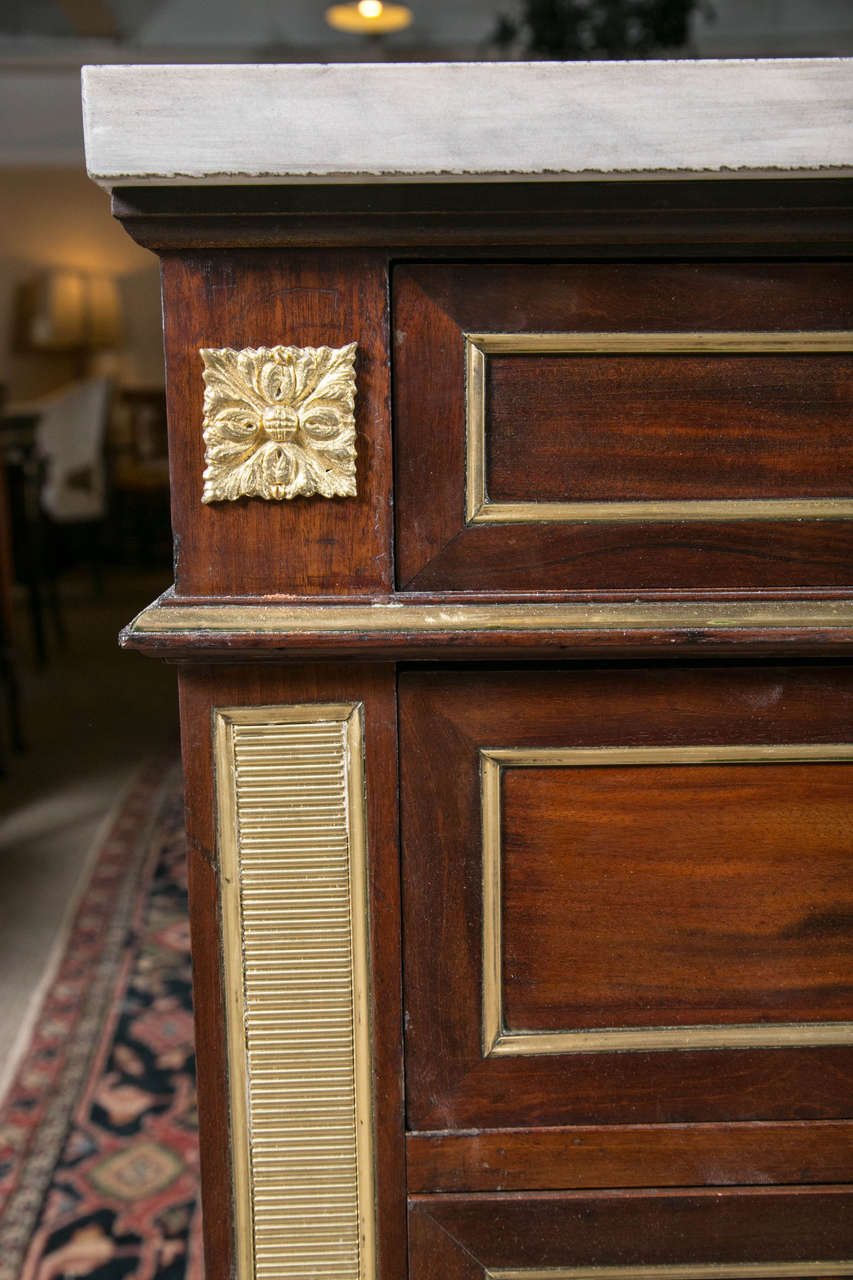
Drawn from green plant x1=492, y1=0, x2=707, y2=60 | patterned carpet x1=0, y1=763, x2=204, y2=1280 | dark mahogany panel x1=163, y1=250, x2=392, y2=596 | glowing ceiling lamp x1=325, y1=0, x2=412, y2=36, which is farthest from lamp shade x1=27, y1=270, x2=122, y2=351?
dark mahogany panel x1=163, y1=250, x2=392, y2=596

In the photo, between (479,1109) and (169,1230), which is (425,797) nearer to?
(479,1109)

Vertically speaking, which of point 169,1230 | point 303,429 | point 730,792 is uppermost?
point 303,429

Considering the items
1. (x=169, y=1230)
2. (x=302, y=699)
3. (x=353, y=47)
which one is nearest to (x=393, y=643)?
(x=302, y=699)

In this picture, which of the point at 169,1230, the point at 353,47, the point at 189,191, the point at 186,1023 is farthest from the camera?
the point at 353,47

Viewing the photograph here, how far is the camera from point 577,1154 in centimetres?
43

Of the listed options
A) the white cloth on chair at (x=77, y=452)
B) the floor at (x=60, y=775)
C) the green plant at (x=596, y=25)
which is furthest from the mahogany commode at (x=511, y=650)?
the white cloth on chair at (x=77, y=452)

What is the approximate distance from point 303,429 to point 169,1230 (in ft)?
1.97

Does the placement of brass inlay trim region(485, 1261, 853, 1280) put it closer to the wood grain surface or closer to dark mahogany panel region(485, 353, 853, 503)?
the wood grain surface

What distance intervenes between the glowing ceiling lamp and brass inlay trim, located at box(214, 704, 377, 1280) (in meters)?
3.26

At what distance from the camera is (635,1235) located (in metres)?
0.44

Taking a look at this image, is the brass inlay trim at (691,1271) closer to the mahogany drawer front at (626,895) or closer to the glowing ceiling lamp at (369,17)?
the mahogany drawer front at (626,895)

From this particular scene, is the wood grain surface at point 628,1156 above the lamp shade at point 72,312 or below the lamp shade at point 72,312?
below

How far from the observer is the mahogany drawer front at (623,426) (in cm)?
39

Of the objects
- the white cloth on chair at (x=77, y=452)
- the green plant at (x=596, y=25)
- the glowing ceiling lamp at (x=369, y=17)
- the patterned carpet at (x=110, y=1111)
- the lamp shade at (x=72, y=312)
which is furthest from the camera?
the lamp shade at (x=72, y=312)
